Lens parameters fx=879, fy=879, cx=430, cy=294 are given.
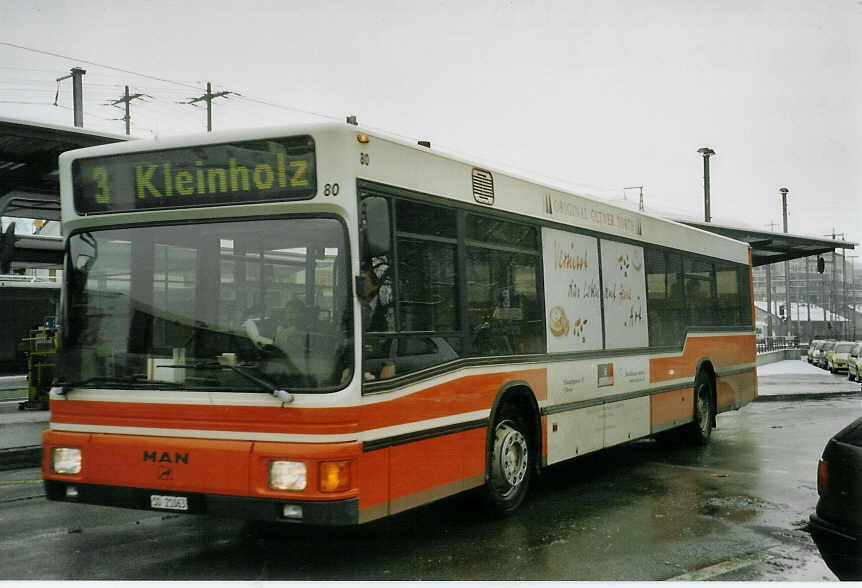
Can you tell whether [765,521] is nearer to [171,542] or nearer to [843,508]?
[843,508]

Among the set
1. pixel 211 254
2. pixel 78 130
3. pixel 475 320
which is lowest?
pixel 475 320

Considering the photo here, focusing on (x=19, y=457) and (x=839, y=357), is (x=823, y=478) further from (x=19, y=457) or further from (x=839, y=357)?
(x=839, y=357)

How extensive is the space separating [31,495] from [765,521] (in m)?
7.23

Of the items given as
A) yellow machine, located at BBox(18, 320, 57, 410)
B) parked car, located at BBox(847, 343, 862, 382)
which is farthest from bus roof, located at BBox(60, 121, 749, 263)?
parked car, located at BBox(847, 343, 862, 382)

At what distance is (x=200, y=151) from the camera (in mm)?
5988

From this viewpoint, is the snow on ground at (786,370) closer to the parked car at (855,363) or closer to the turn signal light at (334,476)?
the parked car at (855,363)

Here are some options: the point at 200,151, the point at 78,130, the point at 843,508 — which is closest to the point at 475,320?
the point at 200,151

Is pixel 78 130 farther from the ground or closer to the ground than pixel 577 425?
farther from the ground

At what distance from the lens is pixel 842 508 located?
5.24 meters

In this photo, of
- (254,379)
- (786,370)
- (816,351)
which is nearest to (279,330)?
(254,379)

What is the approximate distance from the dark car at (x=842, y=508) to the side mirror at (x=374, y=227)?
3096 mm

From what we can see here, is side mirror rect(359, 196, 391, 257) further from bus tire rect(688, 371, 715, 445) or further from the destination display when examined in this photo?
bus tire rect(688, 371, 715, 445)

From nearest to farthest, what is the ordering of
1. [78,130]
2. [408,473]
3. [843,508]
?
[843,508]
[408,473]
[78,130]

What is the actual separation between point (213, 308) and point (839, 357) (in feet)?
128
